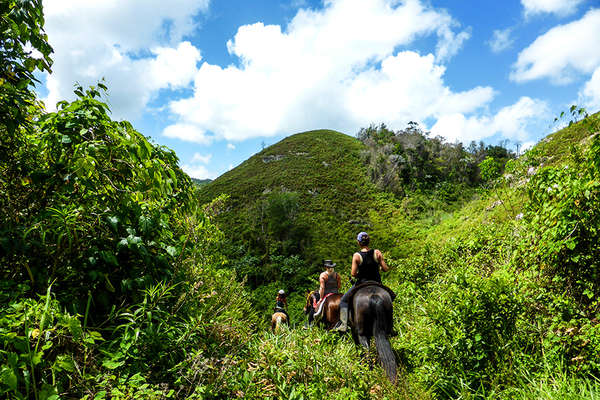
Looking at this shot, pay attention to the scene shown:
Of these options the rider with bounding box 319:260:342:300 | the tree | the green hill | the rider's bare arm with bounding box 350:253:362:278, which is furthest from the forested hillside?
the green hill

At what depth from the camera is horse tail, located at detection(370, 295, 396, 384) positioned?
13.7ft

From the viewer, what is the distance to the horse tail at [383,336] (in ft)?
13.7

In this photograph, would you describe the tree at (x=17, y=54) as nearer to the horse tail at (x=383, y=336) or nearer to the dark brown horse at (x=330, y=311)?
the horse tail at (x=383, y=336)

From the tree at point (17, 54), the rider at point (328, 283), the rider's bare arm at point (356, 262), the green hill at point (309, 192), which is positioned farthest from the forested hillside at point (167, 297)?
the green hill at point (309, 192)

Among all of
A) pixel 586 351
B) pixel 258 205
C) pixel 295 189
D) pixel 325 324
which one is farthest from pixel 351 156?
pixel 586 351

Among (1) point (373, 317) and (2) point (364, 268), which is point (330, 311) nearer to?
(2) point (364, 268)

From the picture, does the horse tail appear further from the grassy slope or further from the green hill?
the green hill

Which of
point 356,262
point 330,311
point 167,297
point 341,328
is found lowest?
point 341,328

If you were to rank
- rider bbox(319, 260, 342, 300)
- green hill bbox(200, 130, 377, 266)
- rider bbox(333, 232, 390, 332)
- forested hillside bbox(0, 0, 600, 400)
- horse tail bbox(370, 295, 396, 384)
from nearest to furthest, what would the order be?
forested hillside bbox(0, 0, 600, 400)
horse tail bbox(370, 295, 396, 384)
rider bbox(333, 232, 390, 332)
rider bbox(319, 260, 342, 300)
green hill bbox(200, 130, 377, 266)

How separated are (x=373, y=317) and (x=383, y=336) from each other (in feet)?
1.10

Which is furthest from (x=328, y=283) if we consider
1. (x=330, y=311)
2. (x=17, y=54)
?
(x=17, y=54)

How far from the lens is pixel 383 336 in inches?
182

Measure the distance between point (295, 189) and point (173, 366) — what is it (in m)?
35.0

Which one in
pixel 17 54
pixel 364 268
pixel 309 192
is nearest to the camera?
pixel 17 54
